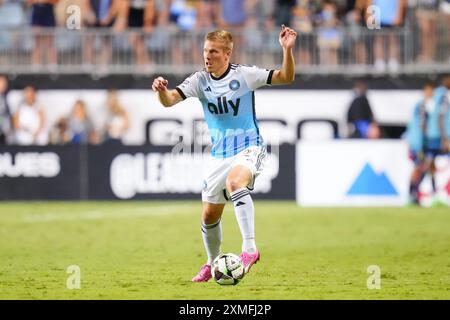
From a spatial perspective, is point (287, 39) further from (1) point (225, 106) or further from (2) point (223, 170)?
(2) point (223, 170)

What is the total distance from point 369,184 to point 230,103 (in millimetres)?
10921

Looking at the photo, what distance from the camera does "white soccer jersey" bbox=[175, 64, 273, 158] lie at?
10.8m

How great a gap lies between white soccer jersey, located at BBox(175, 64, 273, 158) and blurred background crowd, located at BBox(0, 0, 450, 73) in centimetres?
1291

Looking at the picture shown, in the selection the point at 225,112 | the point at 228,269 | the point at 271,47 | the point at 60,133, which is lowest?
the point at 228,269

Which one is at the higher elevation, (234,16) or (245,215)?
(234,16)

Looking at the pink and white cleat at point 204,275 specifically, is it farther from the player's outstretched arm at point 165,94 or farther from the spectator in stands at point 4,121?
the spectator in stands at point 4,121

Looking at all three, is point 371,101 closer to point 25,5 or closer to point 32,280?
point 25,5

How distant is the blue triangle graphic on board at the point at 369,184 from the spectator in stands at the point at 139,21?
17.8ft

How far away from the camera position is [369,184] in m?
21.3

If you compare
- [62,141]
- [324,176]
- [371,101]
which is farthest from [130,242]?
[371,101]

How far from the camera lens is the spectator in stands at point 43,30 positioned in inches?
941

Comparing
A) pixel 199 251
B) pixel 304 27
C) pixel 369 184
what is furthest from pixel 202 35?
pixel 199 251

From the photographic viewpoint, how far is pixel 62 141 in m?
23.3
